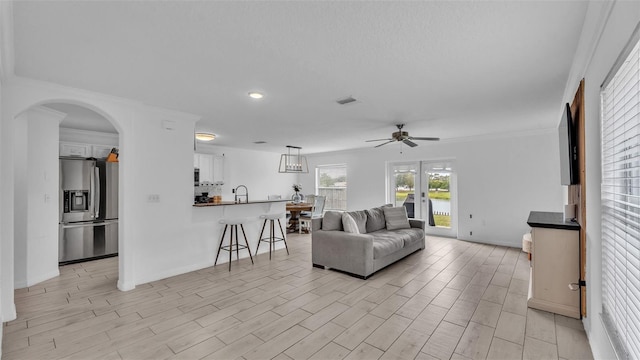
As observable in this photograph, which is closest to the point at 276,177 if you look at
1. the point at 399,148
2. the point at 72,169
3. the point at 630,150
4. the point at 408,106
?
the point at 399,148

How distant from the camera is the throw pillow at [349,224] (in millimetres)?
4356

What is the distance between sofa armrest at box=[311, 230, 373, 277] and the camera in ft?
12.7

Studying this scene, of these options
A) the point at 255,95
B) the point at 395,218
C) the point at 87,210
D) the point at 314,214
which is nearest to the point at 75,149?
the point at 87,210

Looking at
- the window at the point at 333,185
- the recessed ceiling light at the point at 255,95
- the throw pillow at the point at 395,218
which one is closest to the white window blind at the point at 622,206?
the recessed ceiling light at the point at 255,95

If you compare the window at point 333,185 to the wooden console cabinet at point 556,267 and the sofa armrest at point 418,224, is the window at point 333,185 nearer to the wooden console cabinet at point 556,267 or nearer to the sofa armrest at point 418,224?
the sofa armrest at point 418,224

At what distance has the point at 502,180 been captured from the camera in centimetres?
587

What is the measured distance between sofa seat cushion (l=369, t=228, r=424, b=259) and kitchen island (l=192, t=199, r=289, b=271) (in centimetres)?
206

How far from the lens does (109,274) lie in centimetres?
413

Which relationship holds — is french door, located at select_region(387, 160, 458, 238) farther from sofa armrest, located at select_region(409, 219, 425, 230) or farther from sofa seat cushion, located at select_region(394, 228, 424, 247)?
sofa seat cushion, located at select_region(394, 228, 424, 247)

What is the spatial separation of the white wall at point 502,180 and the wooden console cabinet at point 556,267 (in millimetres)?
3150

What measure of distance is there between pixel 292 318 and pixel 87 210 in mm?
4404

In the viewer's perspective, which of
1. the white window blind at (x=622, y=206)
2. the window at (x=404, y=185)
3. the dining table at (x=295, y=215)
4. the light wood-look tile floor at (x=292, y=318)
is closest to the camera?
the white window blind at (x=622, y=206)

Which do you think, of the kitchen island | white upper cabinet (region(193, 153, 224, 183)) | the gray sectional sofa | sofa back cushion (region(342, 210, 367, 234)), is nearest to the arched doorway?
the kitchen island

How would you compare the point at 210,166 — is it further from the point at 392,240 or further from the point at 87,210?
the point at 392,240
